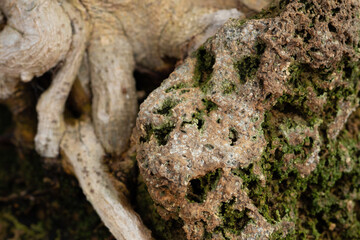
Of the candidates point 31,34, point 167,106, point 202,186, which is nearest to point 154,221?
point 202,186

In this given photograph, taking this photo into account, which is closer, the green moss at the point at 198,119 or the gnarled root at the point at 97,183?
the green moss at the point at 198,119

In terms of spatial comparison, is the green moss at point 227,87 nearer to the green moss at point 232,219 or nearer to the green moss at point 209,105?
the green moss at point 209,105

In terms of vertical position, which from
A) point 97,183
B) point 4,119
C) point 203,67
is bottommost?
point 4,119

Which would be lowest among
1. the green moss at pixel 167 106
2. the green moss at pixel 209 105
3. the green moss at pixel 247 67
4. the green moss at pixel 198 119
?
the green moss at pixel 167 106

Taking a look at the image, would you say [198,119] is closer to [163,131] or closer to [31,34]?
[163,131]


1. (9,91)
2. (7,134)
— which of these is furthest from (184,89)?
(7,134)

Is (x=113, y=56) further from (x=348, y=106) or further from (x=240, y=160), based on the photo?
(x=348, y=106)

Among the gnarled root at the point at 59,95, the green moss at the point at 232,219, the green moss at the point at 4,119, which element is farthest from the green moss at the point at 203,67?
the green moss at the point at 4,119
